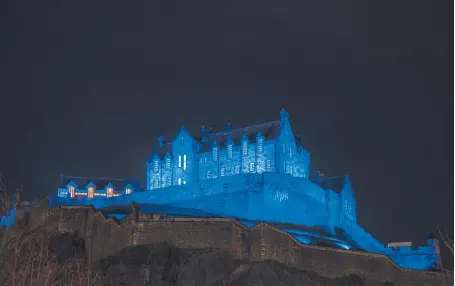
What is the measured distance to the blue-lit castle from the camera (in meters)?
87.6

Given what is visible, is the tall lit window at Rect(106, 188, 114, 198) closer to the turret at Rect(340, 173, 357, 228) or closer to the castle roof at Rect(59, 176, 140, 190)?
the castle roof at Rect(59, 176, 140, 190)

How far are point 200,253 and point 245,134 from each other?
1124 inches

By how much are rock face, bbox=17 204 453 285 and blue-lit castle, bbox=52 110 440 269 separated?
36.7ft

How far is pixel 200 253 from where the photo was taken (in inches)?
2714

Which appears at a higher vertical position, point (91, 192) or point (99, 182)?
point (99, 182)

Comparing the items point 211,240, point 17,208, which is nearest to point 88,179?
point 17,208

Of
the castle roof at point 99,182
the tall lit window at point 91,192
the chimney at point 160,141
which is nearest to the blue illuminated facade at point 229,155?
the chimney at point 160,141

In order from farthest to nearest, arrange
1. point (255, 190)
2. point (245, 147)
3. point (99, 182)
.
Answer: point (99, 182) → point (245, 147) → point (255, 190)

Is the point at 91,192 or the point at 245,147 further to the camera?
the point at 91,192

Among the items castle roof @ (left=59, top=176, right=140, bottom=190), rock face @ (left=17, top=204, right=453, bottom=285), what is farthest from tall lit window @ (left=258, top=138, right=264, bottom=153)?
castle roof @ (left=59, top=176, right=140, bottom=190)

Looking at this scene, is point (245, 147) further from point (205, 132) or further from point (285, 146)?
point (205, 132)

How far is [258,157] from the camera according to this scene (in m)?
91.3

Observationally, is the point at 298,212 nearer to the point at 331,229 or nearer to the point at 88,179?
the point at 331,229

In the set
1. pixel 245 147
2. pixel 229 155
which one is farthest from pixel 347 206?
pixel 229 155
